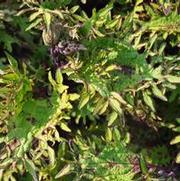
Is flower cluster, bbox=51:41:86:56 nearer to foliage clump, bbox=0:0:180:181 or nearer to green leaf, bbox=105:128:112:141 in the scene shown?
foliage clump, bbox=0:0:180:181

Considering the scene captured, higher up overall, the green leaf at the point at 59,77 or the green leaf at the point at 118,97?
the green leaf at the point at 59,77

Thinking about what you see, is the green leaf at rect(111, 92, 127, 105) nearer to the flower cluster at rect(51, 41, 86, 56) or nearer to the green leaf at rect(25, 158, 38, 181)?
the flower cluster at rect(51, 41, 86, 56)

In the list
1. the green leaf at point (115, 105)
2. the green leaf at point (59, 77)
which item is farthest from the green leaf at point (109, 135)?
the green leaf at point (59, 77)

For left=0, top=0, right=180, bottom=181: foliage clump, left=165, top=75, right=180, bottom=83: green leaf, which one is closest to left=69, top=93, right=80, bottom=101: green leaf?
left=0, top=0, right=180, bottom=181: foliage clump

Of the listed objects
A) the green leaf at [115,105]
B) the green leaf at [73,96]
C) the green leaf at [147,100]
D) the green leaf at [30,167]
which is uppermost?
the green leaf at [73,96]

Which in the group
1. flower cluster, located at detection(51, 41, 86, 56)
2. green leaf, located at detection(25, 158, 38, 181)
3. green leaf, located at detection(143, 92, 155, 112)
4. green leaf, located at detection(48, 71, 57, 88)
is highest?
flower cluster, located at detection(51, 41, 86, 56)

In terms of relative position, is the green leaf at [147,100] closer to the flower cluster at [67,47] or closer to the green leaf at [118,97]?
the green leaf at [118,97]

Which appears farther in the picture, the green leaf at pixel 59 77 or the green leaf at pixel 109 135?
the green leaf at pixel 109 135

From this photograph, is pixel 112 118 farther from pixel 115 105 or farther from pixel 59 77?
pixel 59 77

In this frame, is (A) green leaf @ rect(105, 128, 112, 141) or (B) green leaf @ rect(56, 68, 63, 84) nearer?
(B) green leaf @ rect(56, 68, 63, 84)

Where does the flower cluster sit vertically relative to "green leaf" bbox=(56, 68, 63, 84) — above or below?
above

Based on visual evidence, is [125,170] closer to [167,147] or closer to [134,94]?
[134,94]
